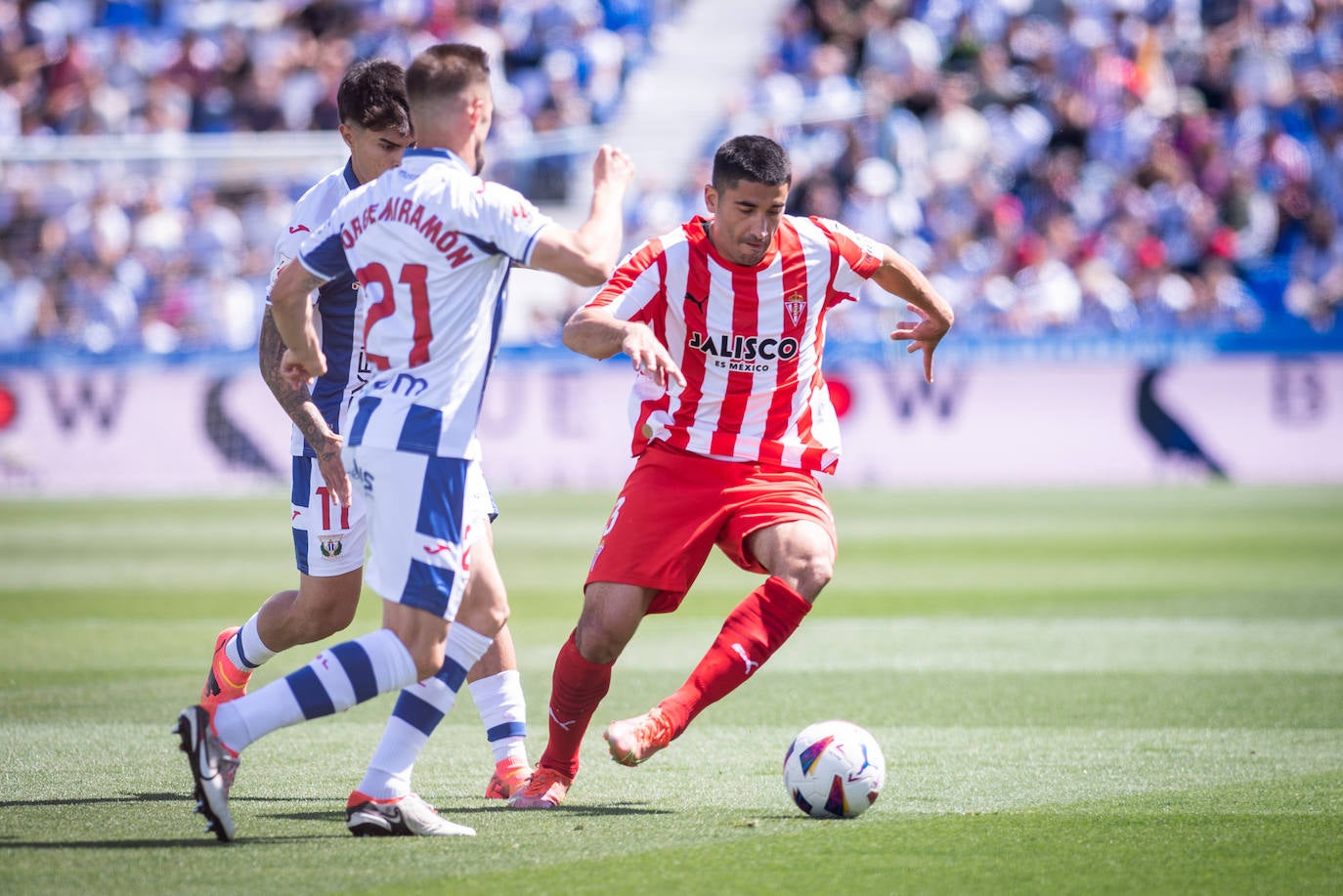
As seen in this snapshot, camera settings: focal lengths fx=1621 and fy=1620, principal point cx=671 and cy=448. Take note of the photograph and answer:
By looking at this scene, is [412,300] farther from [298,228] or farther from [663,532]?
[663,532]

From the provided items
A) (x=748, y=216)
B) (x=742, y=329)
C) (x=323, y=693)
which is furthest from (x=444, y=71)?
(x=323, y=693)

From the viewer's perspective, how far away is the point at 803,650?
9.62 metres

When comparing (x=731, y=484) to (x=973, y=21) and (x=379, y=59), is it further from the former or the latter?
(x=973, y=21)

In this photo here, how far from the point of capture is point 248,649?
20.5 feet

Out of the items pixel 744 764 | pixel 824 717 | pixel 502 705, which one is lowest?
pixel 824 717

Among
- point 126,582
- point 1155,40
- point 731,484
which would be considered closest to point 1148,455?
point 1155,40

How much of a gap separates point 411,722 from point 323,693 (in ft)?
1.23

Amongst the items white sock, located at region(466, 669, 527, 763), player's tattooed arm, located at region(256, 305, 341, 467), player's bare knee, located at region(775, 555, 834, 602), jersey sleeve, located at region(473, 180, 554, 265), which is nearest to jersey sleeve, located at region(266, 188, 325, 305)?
player's tattooed arm, located at region(256, 305, 341, 467)

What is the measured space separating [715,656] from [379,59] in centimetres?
251

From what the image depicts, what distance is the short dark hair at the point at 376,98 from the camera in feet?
18.9

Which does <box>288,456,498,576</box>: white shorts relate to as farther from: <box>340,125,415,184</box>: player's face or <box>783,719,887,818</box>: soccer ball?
<box>783,719,887,818</box>: soccer ball

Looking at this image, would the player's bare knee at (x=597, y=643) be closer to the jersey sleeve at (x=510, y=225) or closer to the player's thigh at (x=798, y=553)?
the player's thigh at (x=798, y=553)

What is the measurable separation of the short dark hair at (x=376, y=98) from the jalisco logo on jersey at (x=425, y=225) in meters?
1.03

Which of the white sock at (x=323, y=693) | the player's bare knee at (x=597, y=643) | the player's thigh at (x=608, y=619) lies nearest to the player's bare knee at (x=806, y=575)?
the player's thigh at (x=608, y=619)
